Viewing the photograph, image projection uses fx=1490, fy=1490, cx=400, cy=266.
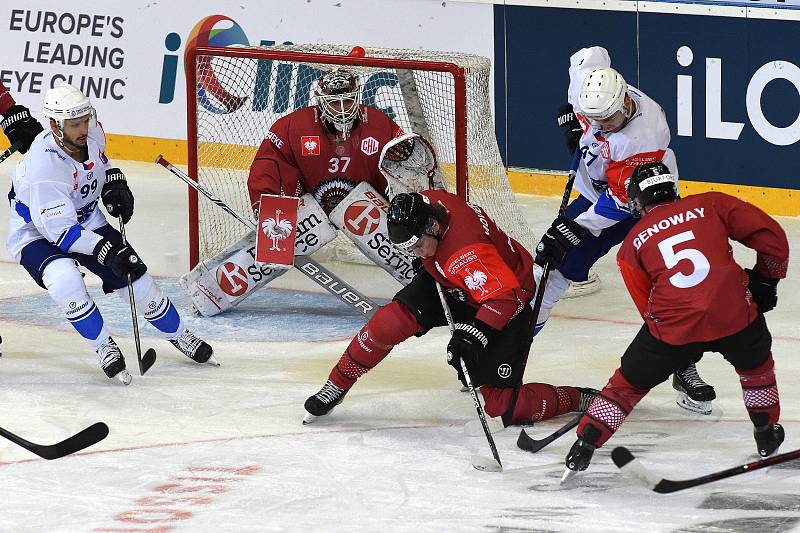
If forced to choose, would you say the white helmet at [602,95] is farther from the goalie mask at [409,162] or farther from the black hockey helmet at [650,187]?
the goalie mask at [409,162]

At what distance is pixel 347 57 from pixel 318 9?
2.41 meters

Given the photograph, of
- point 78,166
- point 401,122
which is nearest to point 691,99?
point 401,122

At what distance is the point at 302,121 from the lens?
6.13 meters

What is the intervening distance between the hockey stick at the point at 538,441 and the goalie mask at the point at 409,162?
1.55 metres

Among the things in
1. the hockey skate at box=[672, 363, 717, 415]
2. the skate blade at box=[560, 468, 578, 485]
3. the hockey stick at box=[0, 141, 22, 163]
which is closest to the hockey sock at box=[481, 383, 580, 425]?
the hockey skate at box=[672, 363, 717, 415]

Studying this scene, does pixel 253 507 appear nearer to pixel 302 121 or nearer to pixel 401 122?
pixel 302 121

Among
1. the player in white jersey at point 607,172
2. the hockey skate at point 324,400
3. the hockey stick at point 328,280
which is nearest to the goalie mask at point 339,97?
the hockey stick at point 328,280

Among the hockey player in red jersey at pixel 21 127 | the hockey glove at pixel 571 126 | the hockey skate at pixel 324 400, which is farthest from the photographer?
the hockey player in red jersey at pixel 21 127

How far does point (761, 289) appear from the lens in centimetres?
424

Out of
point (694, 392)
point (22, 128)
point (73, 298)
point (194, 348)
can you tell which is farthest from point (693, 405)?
point (22, 128)

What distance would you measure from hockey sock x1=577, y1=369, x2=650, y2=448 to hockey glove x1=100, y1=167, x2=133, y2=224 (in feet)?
7.12

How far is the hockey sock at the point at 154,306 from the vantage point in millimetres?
5527

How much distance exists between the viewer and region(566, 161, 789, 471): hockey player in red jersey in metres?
4.01

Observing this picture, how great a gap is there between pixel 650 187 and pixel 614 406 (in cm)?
62
